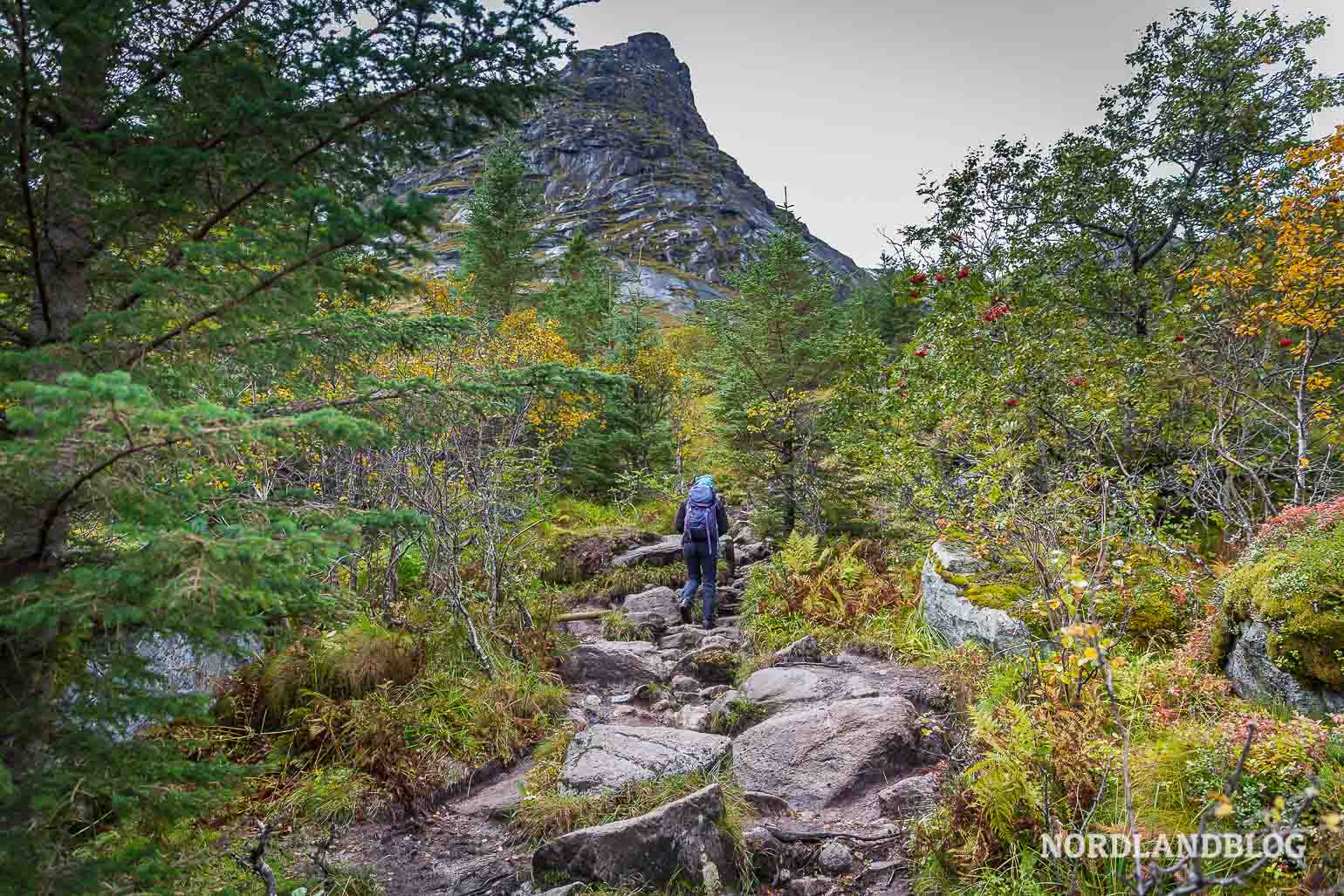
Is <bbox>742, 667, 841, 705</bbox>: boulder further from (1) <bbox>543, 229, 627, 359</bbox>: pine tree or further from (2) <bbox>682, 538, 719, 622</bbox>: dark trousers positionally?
(1) <bbox>543, 229, 627, 359</bbox>: pine tree

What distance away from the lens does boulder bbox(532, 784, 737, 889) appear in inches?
135

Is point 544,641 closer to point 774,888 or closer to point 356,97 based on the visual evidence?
point 774,888

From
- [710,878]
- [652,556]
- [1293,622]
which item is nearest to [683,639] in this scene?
[652,556]

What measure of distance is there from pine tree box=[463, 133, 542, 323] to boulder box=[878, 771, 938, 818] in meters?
19.1

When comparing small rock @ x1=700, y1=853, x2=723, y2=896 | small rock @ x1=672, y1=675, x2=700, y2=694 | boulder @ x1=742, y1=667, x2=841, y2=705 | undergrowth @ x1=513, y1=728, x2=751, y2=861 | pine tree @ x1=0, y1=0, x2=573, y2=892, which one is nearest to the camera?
pine tree @ x1=0, y1=0, x2=573, y2=892

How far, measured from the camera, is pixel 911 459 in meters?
7.15

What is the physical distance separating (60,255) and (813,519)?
9.48 meters

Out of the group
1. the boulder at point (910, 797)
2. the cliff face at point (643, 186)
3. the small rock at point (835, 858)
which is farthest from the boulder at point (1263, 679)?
the cliff face at point (643, 186)

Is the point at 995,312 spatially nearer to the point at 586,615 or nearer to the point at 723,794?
the point at 723,794

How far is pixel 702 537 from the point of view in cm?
898

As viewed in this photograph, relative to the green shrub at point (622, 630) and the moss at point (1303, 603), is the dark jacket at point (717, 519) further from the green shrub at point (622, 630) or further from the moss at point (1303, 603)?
the moss at point (1303, 603)

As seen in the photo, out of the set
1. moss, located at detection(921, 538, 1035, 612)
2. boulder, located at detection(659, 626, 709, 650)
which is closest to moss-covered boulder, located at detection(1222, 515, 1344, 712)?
moss, located at detection(921, 538, 1035, 612)

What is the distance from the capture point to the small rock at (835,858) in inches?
143

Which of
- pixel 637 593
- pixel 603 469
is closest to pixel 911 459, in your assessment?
pixel 637 593
